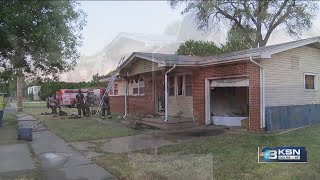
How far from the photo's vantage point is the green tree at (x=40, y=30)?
40.7 ft

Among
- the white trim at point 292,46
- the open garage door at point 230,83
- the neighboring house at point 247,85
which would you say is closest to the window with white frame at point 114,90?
the neighboring house at point 247,85

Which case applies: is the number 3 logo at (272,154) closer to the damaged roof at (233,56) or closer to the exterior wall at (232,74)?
the damaged roof at (233,56)

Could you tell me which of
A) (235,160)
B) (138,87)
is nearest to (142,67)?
(138,87)

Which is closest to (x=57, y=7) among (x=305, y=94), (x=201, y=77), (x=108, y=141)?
(x=108, y=141)

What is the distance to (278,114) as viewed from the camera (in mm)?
13148

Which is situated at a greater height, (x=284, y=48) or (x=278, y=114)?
(x=284, y=48)

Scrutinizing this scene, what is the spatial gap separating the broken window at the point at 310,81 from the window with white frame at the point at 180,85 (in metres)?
4.95

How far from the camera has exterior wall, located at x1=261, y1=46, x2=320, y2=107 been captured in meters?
13.1

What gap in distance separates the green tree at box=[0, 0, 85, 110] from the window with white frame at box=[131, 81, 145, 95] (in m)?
6.18

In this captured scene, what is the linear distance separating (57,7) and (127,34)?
352 inches

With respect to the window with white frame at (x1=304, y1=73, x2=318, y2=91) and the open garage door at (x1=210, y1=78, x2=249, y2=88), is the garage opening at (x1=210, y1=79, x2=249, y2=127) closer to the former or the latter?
the open garage door at (x1=210, y1=78, x2=249, y2=88)

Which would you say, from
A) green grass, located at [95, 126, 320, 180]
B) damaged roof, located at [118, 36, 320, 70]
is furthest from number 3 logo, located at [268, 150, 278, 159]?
damaged roof, located at [118, 36, 320, 70]

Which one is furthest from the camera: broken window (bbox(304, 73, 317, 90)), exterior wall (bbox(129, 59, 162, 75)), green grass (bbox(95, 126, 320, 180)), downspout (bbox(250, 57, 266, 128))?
exterior wall (bbox(129, 59, 162, 75))

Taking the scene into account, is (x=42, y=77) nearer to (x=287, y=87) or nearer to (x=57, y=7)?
(x=57, y=7)
